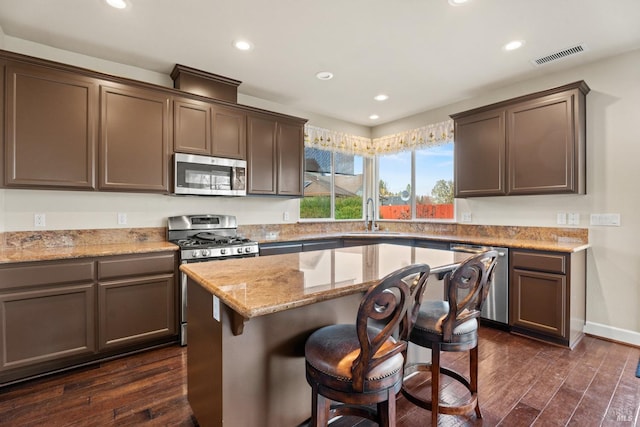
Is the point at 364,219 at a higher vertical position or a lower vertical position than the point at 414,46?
lower

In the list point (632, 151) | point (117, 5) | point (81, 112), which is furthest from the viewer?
point (632, 151)

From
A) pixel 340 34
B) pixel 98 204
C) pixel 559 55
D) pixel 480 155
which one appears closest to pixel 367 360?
pixel 340 34

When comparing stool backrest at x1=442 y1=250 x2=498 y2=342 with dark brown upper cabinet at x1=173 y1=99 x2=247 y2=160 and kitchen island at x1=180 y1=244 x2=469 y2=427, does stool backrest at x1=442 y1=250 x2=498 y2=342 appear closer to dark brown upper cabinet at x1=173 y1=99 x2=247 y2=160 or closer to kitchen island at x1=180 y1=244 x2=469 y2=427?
kitchen island at x1=180 y1=244 x2=469 y2=427

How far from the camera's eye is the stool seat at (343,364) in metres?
1.24

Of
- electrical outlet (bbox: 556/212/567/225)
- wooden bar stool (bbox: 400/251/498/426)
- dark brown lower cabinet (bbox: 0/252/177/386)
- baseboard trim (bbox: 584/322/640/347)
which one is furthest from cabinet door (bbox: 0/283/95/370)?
baseboard trim (bbox: 584/322/640/347)

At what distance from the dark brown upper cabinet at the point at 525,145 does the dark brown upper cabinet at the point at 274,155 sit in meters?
2.06

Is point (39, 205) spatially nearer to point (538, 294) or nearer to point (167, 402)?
point (167, 402)

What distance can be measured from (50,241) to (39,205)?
335mm

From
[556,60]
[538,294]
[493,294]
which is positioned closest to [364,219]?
[493,294]

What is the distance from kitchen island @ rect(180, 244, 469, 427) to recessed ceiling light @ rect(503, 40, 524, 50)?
2219 mm

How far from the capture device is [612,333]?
9.87ft

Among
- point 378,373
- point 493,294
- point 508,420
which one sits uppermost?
point 378,373

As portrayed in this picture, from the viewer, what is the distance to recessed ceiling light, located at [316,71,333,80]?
340cm

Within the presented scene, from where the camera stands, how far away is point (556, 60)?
10.1ft
